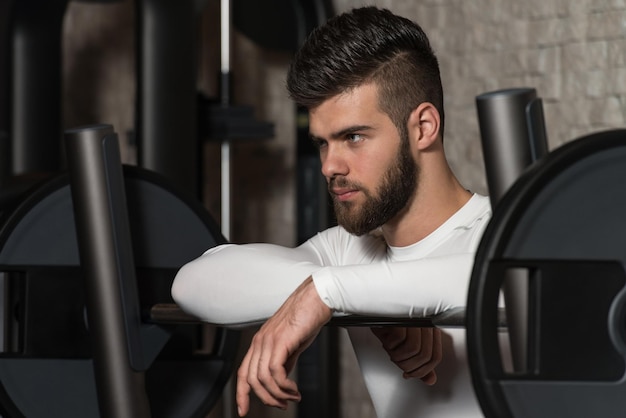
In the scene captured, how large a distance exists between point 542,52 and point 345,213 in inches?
32.5

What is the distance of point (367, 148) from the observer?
1279 mm

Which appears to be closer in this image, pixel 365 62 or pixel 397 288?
pixel 397 288

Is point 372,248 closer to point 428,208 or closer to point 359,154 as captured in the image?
point 428,208

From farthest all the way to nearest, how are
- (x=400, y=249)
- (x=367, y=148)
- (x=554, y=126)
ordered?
1. (x=554, y=126)
2. (x=400, y=249)
3. (x=367, y=148)

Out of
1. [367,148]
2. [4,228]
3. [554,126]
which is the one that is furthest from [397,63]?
[554,126]

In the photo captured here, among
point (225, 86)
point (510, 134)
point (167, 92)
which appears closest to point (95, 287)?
point (510, 134)

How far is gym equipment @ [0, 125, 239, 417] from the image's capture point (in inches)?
49.4

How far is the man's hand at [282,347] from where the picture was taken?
984 mm

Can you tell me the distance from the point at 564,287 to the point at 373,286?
0.20 meters

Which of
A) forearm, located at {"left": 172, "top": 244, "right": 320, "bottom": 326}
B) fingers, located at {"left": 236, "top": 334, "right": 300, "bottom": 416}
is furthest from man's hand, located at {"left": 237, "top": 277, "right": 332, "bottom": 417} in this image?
forearm, located at {"left": 172, "top": 244, "right": 320, "bottom": 326}

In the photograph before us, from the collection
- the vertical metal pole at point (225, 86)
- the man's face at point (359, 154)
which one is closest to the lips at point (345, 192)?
the man's face at point (359, 154)

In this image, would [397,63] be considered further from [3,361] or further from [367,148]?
[3,361]

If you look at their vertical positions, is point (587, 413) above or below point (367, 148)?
below

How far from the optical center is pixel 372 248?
4.90 ft
